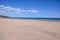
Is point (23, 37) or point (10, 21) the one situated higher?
point (10, 21)

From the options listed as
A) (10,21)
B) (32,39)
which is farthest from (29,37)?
(10,21)

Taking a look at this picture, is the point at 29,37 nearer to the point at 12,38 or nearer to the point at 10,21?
the point at 12,38

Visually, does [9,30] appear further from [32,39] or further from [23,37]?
[32,39]

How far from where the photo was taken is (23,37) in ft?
4.90

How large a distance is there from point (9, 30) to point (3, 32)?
0.12m

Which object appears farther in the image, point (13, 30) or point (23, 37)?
point (13, 30)

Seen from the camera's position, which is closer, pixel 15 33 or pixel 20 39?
pixel 20 39

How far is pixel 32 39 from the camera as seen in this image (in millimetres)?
1465

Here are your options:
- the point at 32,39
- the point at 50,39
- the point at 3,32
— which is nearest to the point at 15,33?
the point at 3,32

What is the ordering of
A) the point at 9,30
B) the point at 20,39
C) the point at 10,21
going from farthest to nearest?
the point at 10,21
the point at 9,30
the point at 20,39

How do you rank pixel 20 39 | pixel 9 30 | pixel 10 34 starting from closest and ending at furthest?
pixel 20 39, pixel 10 34, pixel 9 30

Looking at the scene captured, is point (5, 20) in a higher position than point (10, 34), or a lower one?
higher

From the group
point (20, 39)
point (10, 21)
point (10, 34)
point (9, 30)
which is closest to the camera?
point (20, 39)

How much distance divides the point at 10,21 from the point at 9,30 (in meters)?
0.49
